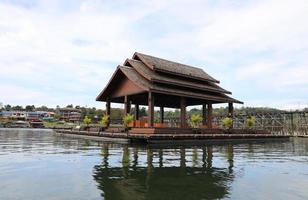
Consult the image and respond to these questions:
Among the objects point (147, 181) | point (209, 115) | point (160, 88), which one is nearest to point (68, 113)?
point (209, 115)

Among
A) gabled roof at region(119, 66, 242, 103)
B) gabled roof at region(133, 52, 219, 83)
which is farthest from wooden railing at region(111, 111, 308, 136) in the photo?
gabled roof at region(119, 66, 242, 103)

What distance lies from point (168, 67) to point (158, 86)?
5510 millimetres

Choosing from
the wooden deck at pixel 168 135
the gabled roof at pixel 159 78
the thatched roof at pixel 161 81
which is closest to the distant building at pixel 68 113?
the thatched roof at pixel 161 81

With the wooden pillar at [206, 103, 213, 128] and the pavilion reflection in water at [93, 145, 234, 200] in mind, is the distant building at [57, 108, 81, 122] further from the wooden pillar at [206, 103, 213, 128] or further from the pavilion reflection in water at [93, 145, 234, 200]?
the pavilion reflection in water at [93, 145, 234, 200]

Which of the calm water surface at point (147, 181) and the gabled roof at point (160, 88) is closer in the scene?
the calm water surface at point (147, 181)

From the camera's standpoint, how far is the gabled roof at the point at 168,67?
1479 inches

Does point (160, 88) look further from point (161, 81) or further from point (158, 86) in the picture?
point (161, 81)

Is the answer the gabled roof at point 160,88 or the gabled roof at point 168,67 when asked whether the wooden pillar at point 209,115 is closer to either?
the gabled roof at point 160,88

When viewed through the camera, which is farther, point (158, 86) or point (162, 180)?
point (158, 86)

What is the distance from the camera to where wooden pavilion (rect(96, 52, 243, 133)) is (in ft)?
113

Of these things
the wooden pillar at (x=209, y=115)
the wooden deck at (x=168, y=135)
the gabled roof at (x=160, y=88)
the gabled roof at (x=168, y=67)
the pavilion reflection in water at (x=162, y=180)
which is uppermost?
the gabled roof at (x=168, y=67)

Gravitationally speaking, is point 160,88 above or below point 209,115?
above

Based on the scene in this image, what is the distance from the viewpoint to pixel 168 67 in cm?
3925

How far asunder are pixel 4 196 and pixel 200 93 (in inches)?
1300
